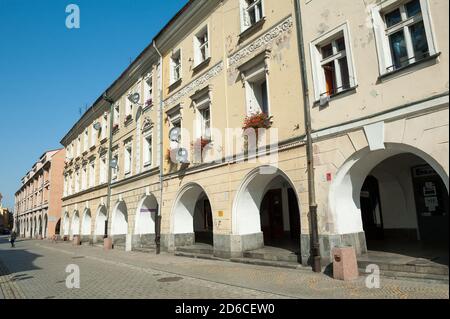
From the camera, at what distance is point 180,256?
15.0 metres

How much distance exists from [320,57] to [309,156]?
9.66 feet

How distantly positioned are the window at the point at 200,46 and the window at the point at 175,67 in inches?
68.9

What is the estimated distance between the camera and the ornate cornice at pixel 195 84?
1419 cm

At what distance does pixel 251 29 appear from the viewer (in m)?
12.6

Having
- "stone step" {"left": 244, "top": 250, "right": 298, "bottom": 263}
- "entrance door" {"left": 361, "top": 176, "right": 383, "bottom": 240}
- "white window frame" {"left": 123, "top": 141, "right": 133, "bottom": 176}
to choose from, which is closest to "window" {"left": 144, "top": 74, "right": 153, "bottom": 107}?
"white window frame" {"left": 123, "top": 141, "right": 133, "bottom": 176}

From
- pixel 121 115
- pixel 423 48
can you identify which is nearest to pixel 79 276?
pixel 423 48

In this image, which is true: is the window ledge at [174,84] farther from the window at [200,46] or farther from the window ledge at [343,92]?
the window ledge at [343,92]

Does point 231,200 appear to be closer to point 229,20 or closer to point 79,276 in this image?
point 79,276

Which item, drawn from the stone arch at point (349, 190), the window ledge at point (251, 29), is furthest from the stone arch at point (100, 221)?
the stone arch at point (349, 190)

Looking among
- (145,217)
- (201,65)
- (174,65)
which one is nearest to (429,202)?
Answer: (201,65)

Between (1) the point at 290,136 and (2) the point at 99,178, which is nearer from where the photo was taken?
(1) the point at 290,136

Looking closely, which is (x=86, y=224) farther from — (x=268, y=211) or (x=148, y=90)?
(x=268, y=211)
